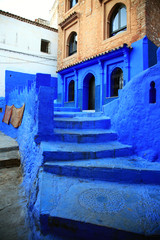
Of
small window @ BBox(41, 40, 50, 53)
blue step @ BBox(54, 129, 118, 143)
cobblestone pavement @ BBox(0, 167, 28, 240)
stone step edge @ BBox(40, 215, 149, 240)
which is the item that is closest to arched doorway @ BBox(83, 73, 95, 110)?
blue step @ BBox(54, 129, 118, 143)

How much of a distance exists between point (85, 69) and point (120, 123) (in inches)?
284

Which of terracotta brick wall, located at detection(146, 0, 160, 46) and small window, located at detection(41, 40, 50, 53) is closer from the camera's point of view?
terracotta brick wall, located at detection(146, 0, 160, 46)

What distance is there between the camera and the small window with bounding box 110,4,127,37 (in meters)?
8.57

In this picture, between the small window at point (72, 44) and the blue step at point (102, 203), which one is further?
the small window at point (72, 44)

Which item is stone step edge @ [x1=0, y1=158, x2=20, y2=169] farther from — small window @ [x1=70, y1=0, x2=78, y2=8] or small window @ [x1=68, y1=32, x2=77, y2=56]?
small window @ [x1=70, y1=0, x2=78, y2=8]

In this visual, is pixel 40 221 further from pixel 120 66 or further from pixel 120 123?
pixel 120 66

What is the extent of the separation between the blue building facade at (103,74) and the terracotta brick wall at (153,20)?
0.52 m

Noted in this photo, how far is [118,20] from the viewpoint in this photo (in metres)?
8.93

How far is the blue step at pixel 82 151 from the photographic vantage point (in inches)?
114

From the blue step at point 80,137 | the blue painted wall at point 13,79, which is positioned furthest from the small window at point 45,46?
the blue step at point 80,137

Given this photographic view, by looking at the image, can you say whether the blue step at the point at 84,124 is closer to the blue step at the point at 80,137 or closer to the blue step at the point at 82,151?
the blue step at the point at 80,137

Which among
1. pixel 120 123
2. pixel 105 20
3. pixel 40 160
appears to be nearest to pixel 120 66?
pixel 105 20

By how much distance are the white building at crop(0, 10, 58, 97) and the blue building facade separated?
3.50m

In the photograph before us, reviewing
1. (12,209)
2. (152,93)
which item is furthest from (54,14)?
(12,209)
